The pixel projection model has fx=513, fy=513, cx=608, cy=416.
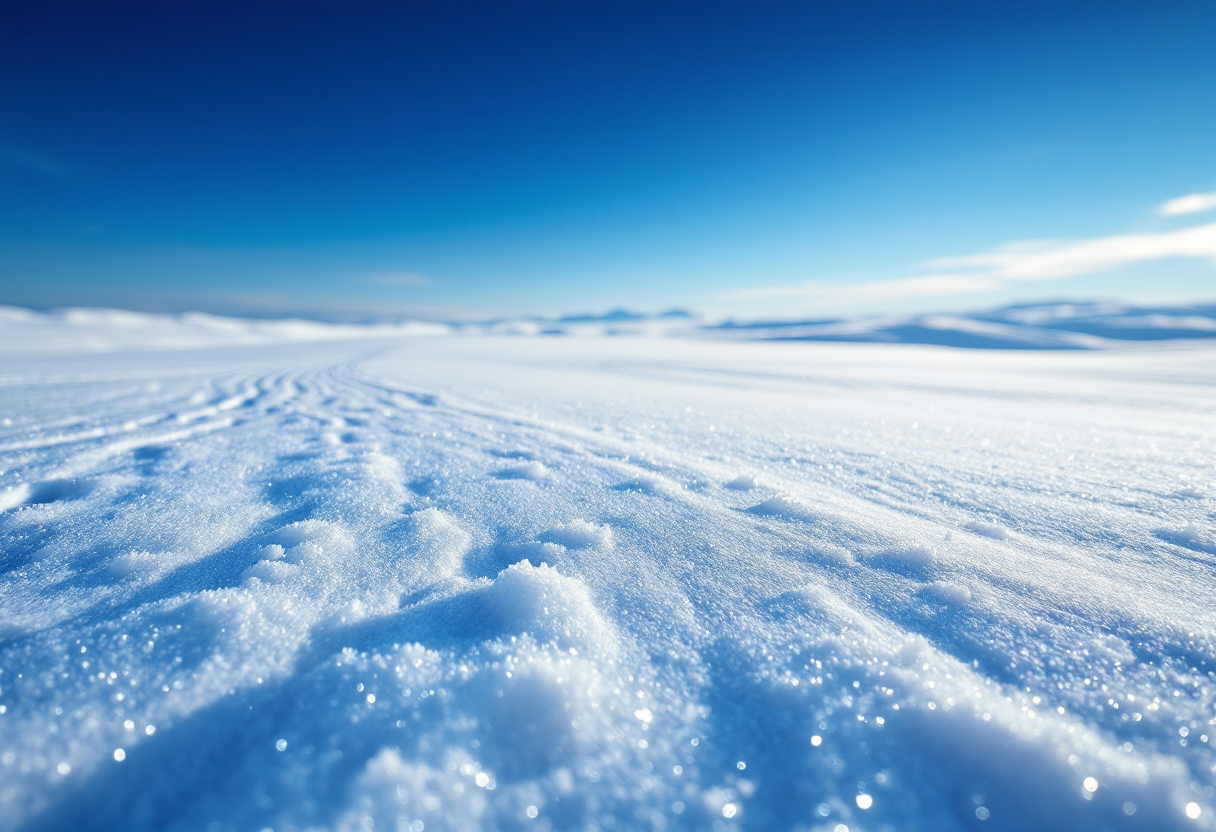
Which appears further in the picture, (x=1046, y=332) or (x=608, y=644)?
(x=1046, y=332)

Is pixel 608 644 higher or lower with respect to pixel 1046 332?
higher

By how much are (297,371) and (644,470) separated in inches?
318

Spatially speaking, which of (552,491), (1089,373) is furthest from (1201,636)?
(1089,373)

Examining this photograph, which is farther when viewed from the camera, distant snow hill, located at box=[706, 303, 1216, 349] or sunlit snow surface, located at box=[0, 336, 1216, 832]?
distant snow hill, located at box=[706, 303, 1216, 349]

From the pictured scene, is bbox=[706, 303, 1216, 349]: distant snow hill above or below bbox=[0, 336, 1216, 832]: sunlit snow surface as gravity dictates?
below

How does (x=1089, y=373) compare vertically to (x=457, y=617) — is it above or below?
below

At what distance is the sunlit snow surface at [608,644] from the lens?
2.75ft

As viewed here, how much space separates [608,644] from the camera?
117cm

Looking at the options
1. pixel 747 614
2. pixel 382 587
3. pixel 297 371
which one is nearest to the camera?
pixel 747 614

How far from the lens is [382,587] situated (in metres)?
1.39

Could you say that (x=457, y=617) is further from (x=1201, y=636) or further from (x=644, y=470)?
(x=1201, y=636)

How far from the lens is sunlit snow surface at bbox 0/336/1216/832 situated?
837 millimetres

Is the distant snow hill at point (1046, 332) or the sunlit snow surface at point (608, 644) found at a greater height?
the sunlit snow surface at point (608, 644)

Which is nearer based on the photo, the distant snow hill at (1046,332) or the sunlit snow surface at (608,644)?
the sunlit snow surface at (608,644)
